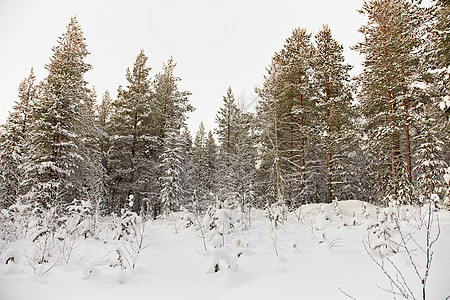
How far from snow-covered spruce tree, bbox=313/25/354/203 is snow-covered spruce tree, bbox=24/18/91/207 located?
568 inches

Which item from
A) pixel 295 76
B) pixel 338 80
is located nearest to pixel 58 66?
pixel 295 76

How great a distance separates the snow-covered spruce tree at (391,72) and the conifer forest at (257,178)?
3.3 inches

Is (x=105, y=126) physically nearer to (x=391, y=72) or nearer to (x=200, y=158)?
(x=200, y=158)

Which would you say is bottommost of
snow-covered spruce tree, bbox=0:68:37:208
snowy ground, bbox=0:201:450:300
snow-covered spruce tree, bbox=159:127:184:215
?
snowy ground, bbox=0:201:450:300

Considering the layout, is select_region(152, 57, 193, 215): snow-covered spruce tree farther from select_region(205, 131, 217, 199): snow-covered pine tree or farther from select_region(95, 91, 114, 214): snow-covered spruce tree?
select_region(205, 131, 217, 199): snow-covered pine tree

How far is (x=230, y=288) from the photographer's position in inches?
117

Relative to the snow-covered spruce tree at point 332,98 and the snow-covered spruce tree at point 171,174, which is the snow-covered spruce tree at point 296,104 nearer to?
the snow-covered spruce tree at point 332,98

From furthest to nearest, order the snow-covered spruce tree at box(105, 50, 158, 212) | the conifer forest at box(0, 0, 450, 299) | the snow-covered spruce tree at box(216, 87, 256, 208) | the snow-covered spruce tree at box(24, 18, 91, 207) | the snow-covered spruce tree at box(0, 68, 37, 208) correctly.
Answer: the snow-covered spruce tree at box(105, 50, 158, 212)
the snow-covered spruce tree at box(0, 68, 37, 208)
the snow-covered spruce tree at box(216, 87, 256, 208)
the snow-covered spruce tree at box(24, 18, 91, 207)
the conifer forest at box(0, 0, 450, 299)

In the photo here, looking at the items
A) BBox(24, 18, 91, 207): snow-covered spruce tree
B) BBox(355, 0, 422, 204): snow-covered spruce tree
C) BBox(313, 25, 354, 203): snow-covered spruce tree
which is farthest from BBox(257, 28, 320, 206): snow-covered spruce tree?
BBox(24, 18, 91, 207): snow-covered spruce tree

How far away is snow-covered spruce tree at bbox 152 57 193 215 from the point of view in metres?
16.4

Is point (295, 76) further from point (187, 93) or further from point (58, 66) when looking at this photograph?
point (58, 66)

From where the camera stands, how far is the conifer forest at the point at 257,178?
343 cm

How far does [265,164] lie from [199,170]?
45.8 feet

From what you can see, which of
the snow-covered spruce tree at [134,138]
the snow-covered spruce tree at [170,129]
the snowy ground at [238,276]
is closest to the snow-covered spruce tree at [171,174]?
the snow-covered spruce tree at [170,129]
